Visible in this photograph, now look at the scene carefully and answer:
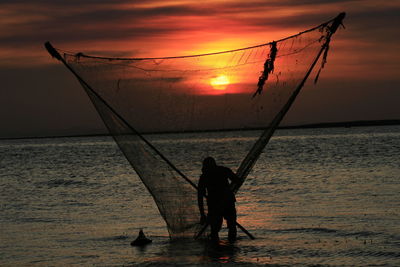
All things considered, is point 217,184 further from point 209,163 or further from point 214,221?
point 214,221

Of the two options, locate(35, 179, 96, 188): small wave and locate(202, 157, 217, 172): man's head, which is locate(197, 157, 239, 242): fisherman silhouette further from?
locate(35, 179, 96, 188): small wave

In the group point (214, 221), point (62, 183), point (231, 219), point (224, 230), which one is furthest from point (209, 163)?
point (62, 183)

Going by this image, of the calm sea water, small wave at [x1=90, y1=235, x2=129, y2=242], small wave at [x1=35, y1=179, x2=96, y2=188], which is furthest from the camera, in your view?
small wave at [x1=35, y1=179, x2=96, y2=188]

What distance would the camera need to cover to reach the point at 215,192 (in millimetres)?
10227

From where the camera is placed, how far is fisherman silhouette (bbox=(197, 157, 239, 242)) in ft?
33.1

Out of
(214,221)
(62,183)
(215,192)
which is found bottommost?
(62,183)

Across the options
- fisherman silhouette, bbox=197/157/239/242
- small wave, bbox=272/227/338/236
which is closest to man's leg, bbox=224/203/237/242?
fisherman silhouette, bbox=197/157/239/242

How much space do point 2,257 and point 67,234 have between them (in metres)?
2.27

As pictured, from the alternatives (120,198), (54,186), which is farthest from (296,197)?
(54,186)

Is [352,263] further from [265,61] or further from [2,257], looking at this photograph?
[2,257]

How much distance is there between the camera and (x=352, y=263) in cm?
926

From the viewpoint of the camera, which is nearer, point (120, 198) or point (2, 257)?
point (2, 257)

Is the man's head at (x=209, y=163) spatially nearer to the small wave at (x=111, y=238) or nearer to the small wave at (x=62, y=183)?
the small wave at (x=111, y=238)

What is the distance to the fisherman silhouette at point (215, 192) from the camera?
10.1m
